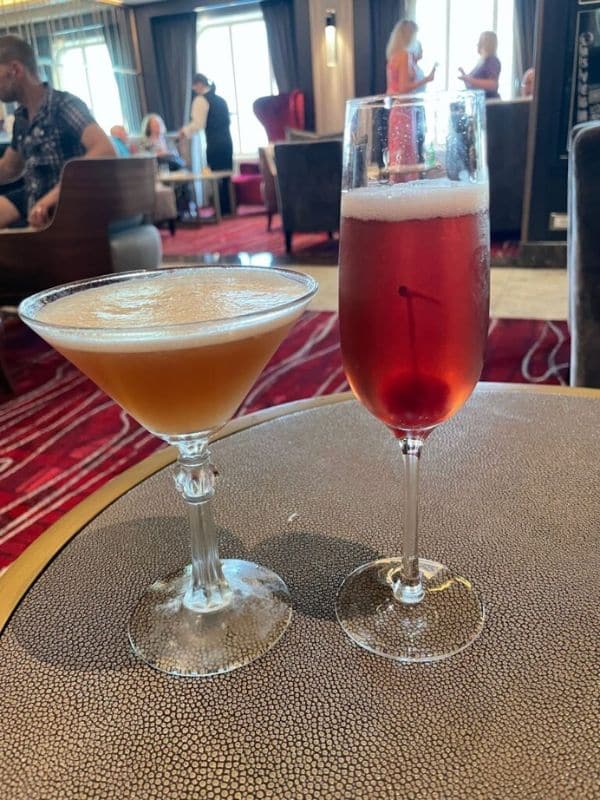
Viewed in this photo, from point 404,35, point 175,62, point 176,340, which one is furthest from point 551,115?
point 175,62

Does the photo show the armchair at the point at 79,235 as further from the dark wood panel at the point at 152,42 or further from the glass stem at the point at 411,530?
the dark wood panel at the point at 152,42

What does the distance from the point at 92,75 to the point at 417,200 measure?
1069 centimetres

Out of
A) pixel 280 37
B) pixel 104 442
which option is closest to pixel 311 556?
pixel 104 442

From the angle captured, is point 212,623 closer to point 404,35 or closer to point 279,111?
point 404,35

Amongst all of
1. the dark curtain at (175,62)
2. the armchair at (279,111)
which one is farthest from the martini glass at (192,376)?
the dark curtain at (175,62)

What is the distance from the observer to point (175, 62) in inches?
358

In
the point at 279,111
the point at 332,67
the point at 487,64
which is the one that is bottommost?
the point at 279,111

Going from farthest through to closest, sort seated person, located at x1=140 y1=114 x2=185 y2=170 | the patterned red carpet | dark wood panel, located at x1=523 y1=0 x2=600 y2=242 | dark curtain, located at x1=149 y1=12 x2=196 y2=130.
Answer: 1. dark curtain, located at x1=149 y1=12 x2=196 y2=130
2. seated person, located at x1=140 y1=114 x2=185 y2=170
3. dark wood panel, located at x1=523 y1=0 x2=600 y2=242
4. the patterned red carpet

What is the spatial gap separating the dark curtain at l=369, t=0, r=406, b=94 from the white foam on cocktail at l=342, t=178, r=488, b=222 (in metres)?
8.23

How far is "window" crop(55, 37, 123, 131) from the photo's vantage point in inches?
371

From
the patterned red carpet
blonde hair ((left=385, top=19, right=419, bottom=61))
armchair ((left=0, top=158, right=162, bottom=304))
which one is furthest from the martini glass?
blonde hair ((left=385, top=19, right=419, bottom=61))

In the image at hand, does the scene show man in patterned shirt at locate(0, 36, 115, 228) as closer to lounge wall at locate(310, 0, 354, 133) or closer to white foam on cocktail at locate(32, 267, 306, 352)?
white foam on cocktail at locate(32, 267, 306, 352)

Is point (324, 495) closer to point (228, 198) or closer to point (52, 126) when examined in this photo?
point (52, 126)

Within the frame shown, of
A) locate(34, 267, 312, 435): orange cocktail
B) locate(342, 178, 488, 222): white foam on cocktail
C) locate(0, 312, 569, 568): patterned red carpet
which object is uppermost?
locate(342, 178, 488, 222): white foam on cocktail
